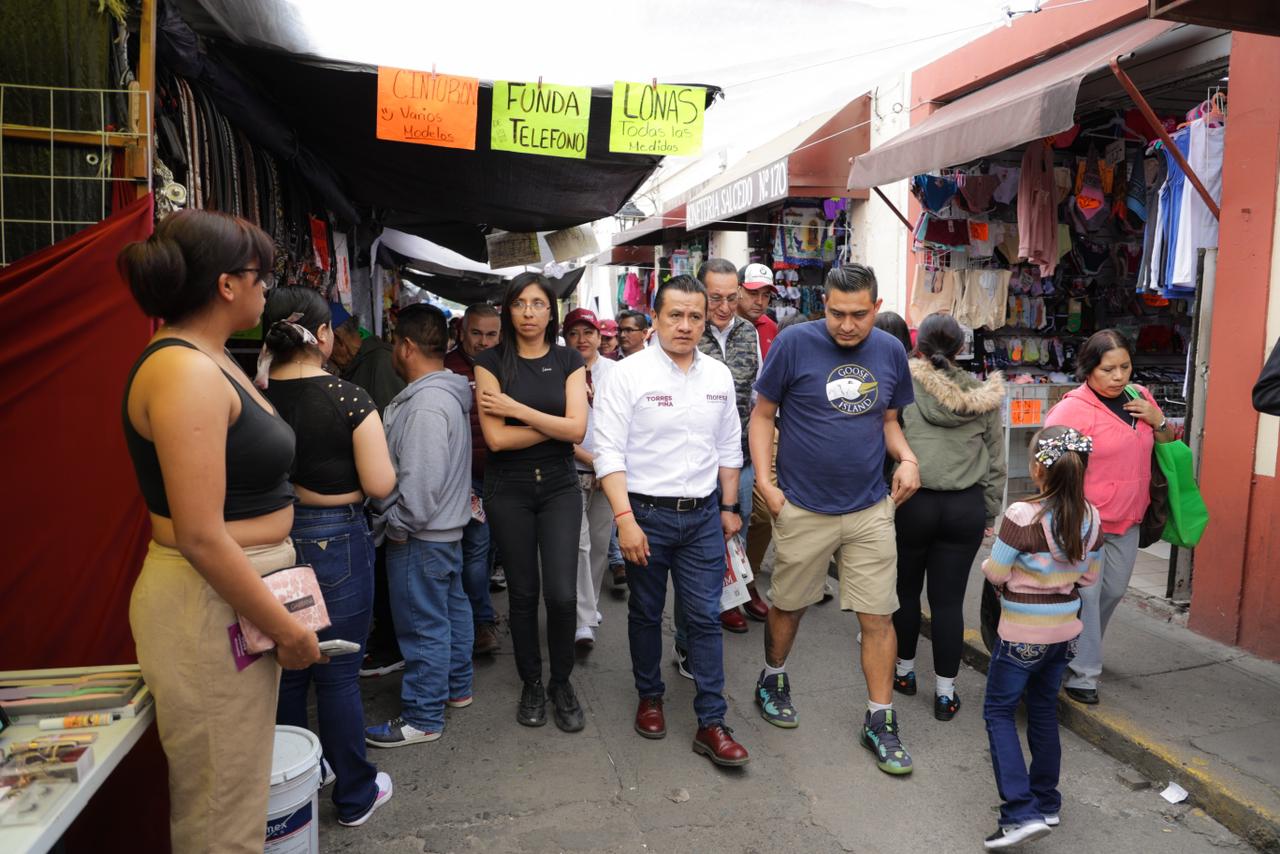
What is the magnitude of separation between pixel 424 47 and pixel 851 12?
2022 mm

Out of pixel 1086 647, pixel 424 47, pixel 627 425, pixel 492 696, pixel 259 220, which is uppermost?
pixel 424 47

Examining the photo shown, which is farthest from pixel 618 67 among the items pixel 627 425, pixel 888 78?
pixel 888 78

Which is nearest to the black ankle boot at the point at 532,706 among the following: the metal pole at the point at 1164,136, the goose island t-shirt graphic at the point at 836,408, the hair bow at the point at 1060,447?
the goose island t-shirt graphic at the point at 836,408

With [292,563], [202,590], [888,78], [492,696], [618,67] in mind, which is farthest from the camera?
[888,78]

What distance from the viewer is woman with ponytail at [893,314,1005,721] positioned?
12.3 ft

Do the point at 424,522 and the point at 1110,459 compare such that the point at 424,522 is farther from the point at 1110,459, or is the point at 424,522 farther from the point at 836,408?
the point at 1110,459

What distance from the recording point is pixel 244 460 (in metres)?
1.93

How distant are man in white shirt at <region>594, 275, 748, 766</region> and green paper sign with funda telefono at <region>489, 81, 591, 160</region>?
38.0 inches

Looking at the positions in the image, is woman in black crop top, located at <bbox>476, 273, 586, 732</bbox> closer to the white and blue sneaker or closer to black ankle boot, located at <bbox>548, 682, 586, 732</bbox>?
black ankle boot, located at <bbox>548, 682, 586, 732</bbox>

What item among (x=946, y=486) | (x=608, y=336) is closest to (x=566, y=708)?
(x=946, y=486)

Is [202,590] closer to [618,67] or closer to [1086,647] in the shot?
[618,67]

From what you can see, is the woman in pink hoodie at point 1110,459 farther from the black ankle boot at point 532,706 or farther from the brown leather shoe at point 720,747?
the black ankle boot at point 532,706

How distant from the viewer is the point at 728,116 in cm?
492

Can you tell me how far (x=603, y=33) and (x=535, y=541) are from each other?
7.52 feet
